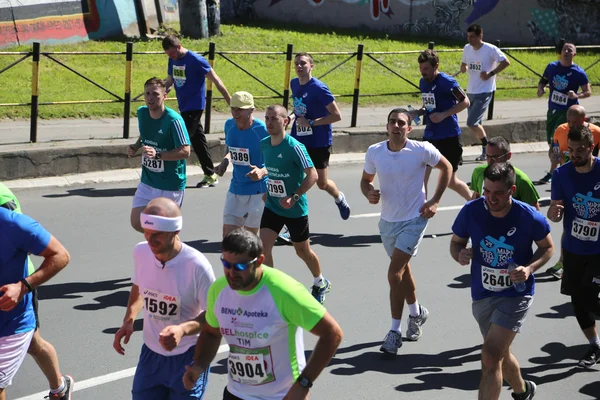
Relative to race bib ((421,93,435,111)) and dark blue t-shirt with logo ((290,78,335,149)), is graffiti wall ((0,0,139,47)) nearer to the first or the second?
dark blue t-shirt with logo ((290,78,335,149))

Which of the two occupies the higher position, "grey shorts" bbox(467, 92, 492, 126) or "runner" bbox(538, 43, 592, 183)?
"runner" bbox(538, 43, 592, 183)

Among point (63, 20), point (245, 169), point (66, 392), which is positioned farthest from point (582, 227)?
point (63, 20)

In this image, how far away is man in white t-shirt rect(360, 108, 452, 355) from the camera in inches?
312

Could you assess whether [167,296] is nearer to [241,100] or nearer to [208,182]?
[241,100]

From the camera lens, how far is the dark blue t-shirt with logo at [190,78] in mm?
13305

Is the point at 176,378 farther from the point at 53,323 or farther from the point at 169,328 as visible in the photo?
the point at 53,323

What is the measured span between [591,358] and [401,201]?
6.41 feet

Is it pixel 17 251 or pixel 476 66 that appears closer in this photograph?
pixel 17 251

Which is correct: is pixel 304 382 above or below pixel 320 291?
above

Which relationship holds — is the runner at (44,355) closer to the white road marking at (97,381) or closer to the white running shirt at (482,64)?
the white road marking at (97,381)

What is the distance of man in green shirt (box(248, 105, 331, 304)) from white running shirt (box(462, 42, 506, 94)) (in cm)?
731

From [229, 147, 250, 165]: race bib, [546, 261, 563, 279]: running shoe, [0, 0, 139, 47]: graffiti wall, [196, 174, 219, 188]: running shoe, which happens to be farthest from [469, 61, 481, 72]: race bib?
[0, 0, 139, 47]: graffiti wall

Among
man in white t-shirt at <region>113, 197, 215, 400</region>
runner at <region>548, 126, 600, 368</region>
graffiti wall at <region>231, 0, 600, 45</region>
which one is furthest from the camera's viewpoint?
graffiti wall at <region>231, 0, 600, 45</region>

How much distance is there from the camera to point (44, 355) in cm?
646
